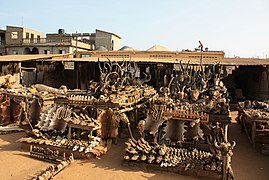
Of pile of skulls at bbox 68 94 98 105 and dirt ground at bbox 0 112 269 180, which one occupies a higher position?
pile of skulls at bbox 68 94 98 105

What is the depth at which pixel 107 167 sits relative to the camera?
23.0 ft

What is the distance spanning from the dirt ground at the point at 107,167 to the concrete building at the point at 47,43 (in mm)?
17988

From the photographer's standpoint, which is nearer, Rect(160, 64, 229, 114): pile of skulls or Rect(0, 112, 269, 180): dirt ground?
Rect(0, 112, 269, 180): dirt ground

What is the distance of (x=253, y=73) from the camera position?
56.9ft

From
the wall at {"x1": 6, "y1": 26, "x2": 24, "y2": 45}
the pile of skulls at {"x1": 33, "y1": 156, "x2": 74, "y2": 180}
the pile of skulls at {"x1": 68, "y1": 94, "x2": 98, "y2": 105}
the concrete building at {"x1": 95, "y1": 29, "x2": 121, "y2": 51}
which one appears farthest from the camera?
the wall at {"x1": 6, "y1": 26, "x2": 24, "y2": 45}

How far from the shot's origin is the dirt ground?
6.49 metres

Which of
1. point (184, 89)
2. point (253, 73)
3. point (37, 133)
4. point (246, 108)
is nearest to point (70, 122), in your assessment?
point (37, 133)

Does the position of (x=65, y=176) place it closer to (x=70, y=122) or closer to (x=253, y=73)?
(x=70, y=122)

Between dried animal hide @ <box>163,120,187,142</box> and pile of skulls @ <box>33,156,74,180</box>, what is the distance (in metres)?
3.00

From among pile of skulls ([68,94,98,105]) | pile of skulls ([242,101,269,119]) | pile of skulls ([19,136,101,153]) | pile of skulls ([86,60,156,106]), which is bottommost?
pile of skulls ([19,136,101,153])

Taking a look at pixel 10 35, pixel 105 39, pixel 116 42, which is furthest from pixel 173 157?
pixel 10 35

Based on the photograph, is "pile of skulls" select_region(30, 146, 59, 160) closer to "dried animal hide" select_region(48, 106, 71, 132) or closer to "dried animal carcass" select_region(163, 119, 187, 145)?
"dried animal hide" select_region(48, 106, 71, 132)

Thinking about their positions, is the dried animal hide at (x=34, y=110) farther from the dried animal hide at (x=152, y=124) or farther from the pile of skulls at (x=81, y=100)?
the dried animal hide at (x=152, y=124)

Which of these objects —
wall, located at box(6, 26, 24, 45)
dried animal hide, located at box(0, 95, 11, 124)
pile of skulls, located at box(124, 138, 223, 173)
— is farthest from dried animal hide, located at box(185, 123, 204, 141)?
wall, located at box(6, 26, 24, 45)
